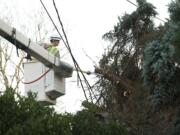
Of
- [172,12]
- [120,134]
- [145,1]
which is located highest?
[145,1]

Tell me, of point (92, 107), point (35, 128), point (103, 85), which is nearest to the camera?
point (35, 128)

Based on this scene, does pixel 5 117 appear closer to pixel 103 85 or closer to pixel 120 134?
pixel 120 134

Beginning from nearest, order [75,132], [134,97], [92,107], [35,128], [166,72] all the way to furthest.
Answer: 1. [35,128]
2. [75,132]
3. [92,107]
4. [166,72]
5. [134,97]

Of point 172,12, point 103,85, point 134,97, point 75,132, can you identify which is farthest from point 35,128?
point 103,85

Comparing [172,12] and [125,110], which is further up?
[172,12]

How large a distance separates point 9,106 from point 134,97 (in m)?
9.93

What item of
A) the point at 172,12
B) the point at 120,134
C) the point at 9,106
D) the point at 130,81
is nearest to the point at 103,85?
the point at 130,81

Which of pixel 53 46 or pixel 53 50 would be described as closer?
pixel 53 50

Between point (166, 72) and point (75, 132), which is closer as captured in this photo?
point (75, 132)

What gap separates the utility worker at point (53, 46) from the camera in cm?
1119

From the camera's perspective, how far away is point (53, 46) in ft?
37.4

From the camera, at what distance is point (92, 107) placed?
1063 cm

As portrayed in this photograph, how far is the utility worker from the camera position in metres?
11.2

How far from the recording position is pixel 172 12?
15242 mm
